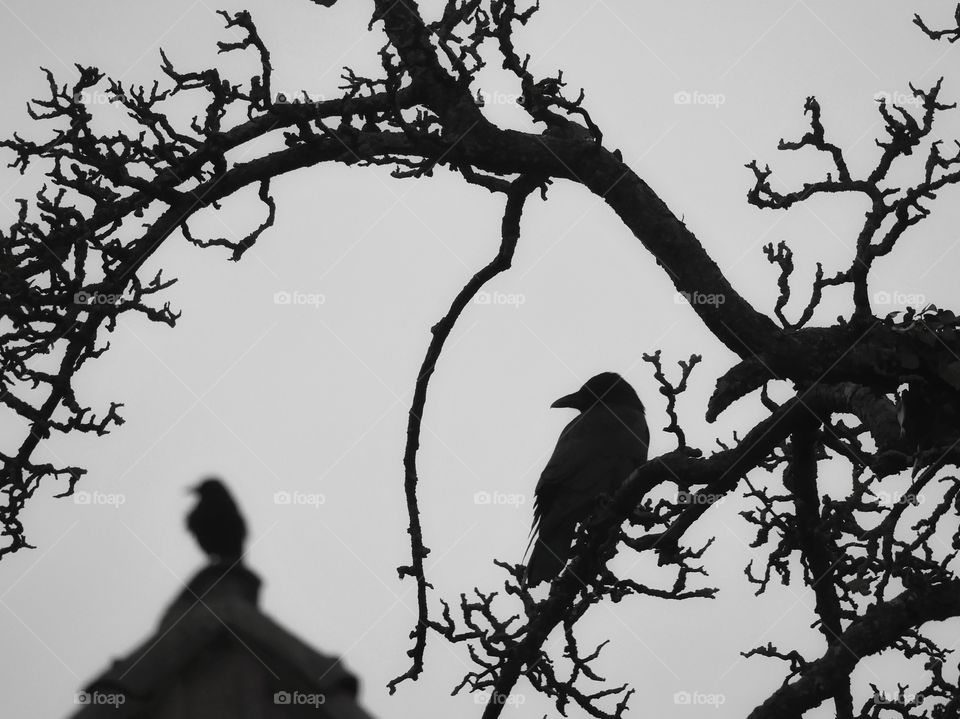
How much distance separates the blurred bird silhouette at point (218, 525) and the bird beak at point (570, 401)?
382cm

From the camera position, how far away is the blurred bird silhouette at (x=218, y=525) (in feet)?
17.1

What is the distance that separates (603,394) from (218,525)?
4.38 metres

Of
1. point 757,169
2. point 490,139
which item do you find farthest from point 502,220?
point 757,169

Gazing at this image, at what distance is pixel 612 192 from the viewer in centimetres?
563

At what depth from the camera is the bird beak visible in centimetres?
920

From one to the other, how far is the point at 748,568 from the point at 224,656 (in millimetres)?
3454

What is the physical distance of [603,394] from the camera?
30.2 feet

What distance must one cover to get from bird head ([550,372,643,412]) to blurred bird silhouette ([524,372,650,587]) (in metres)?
0.39

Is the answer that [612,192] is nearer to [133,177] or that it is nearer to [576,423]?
[133,177]
